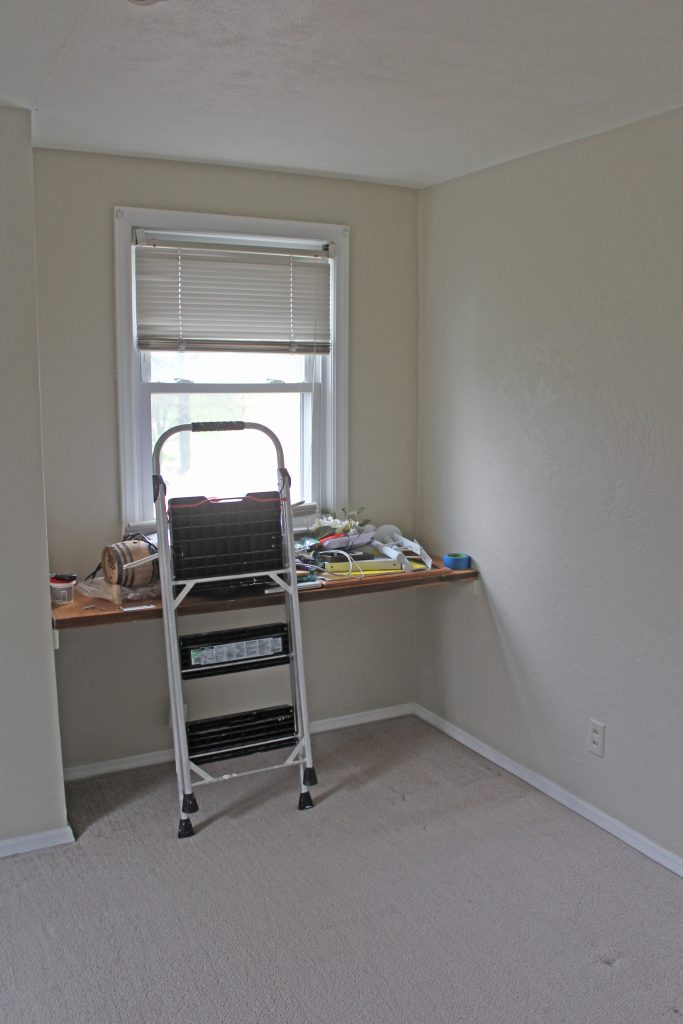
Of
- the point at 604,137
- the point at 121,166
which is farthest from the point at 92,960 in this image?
the point at 604,137

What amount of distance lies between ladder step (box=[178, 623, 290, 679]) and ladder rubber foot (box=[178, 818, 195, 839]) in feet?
1.66

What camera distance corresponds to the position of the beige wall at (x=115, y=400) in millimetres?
3404

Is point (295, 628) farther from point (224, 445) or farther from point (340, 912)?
point (340, 912)

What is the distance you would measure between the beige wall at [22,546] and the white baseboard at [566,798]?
1717 millimetres

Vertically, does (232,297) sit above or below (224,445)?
above

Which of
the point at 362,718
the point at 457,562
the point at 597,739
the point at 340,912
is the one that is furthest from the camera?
the point at 362,718

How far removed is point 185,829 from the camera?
3.15 metres

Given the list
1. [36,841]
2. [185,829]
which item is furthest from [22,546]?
[185,829]

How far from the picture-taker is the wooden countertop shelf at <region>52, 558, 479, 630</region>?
121 inches

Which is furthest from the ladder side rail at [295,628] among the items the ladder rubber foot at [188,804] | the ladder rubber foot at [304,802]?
the ladder rubber foot at [188,804]

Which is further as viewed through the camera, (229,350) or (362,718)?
(362,718)

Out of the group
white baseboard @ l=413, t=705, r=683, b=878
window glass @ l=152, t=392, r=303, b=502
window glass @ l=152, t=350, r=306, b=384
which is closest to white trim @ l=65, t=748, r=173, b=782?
window glass @ l=152, t=392, r=303, b=502

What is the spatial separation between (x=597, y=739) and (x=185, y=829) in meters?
1.50

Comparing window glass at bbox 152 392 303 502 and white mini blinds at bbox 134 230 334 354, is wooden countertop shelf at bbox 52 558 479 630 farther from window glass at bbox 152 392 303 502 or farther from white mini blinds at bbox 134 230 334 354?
white mini blinds at bbox 134 230 334 354
